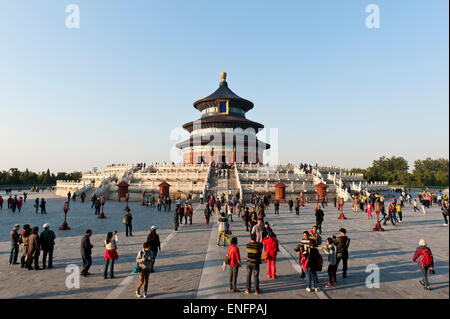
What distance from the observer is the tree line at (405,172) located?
64.7m

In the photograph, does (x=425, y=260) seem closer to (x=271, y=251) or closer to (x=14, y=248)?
(x=271, y=251)

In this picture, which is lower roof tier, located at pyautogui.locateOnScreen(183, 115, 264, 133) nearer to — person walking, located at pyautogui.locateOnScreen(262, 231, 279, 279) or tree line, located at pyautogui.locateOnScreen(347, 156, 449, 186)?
tree line, located at pyautogui.locateOnScreen(347, 156, 449, 186)

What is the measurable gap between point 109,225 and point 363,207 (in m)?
21.3

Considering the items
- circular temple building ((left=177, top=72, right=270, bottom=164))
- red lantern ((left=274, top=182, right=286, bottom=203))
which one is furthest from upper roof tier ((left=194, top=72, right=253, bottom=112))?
red lantern ((left=274, top=182, right=286, bottom=203))

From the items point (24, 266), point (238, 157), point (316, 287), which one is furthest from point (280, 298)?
point (238, 157)

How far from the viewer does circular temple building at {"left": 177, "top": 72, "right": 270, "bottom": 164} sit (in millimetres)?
58469

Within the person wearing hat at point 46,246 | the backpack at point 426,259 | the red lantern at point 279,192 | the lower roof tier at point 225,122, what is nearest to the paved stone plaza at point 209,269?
the person wearing hat at point 46,246

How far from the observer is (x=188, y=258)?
9.33m

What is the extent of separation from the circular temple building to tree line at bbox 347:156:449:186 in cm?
3622

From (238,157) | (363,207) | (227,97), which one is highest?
(227,97)

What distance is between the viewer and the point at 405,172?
7656 centimetres

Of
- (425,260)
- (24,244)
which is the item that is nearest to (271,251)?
(425,260)
